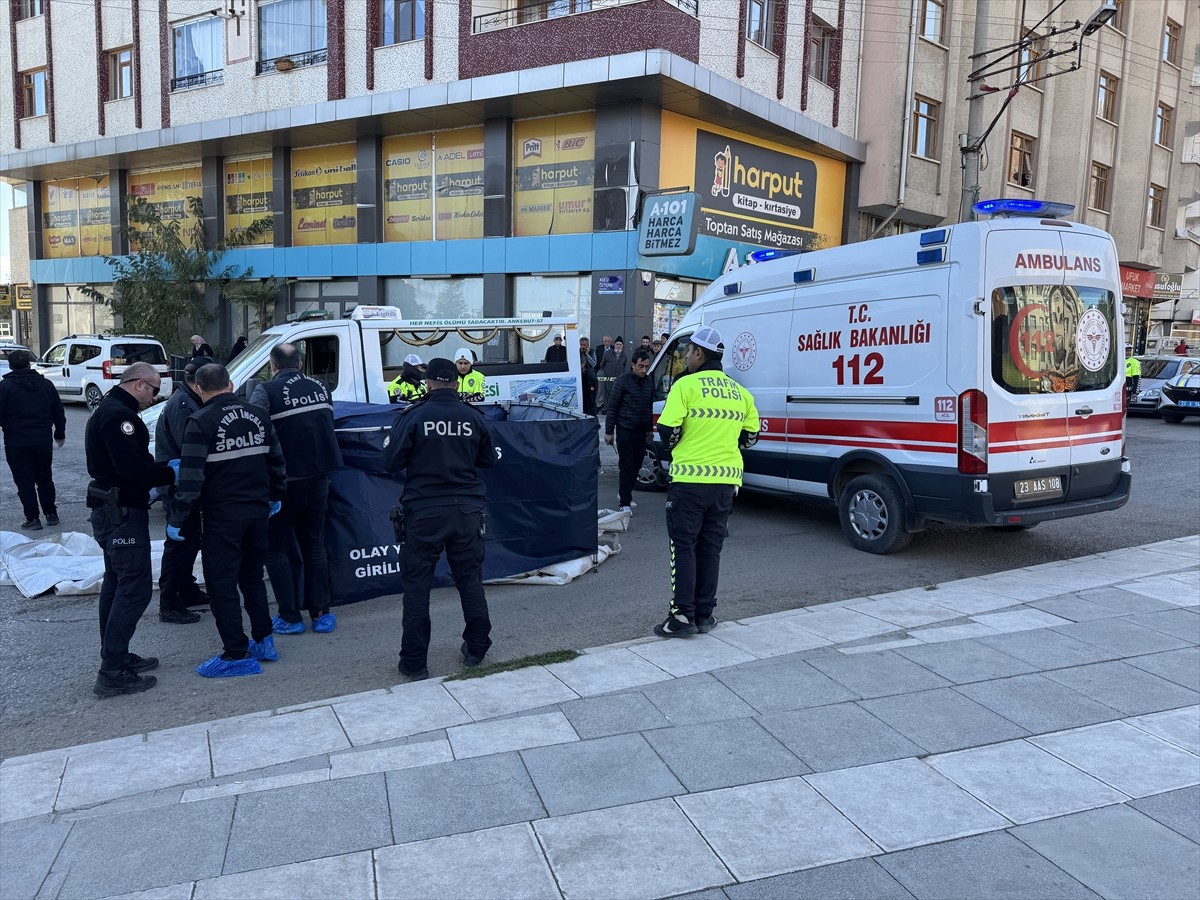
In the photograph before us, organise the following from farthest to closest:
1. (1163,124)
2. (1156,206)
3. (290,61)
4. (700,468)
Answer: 1. (1156,206)
2. (1163,124)
3. (290,61)
4. (700,468)

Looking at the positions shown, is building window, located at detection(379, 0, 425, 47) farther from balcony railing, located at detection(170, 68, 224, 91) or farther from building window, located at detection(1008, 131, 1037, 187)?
building window, located at detection(1008, 131, 1037, 187)

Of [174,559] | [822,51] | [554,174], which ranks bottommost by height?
[174,559]

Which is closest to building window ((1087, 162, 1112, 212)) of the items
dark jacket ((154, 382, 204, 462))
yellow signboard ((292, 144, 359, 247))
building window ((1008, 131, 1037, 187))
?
building window ((1008, 131, 1037, 187))

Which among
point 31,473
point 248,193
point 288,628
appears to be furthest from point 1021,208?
point 248,193

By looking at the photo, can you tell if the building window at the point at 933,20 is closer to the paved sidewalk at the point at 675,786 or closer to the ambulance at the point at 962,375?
the ambulance at the point at 962,375

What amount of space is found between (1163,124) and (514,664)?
133 feet

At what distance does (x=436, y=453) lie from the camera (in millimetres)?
4934

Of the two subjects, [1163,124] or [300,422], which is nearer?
[300,422]

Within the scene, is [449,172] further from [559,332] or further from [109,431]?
[109,431]

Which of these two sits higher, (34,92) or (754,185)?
(34,92)

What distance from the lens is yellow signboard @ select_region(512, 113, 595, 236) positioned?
20078mm

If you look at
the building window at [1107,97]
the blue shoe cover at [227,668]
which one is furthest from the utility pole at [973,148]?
the building window at [1107,97]

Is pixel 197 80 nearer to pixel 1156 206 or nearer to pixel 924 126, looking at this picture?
pixel 924 126

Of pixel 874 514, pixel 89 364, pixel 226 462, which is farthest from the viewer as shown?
Result: pixel 89 364
